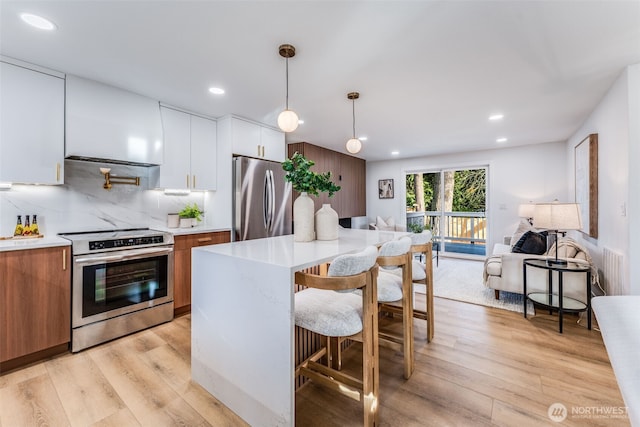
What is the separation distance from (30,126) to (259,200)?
7.11 feet

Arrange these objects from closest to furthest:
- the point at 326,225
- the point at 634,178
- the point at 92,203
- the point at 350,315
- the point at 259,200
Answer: the point at 350,315
the point at 326,225
the point at 634,178
the point at 92,203
the point at 259,200

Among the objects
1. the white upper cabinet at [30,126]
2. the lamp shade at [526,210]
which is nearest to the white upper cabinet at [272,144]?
the white upper cabinet at [30,126]

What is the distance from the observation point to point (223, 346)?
1.66 m

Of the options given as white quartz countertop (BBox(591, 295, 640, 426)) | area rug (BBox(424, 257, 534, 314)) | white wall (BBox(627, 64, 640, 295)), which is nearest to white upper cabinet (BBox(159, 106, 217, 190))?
area rug (BBox(424, 257, 534, 314))

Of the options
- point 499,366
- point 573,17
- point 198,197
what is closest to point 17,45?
point 198,197

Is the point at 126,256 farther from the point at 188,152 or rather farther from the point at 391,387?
the point at 391,387

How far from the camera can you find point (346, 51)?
203cm

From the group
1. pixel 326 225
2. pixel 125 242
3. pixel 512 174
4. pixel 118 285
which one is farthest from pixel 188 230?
pixel 512 174

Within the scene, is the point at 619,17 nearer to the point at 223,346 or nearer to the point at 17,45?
the point at 223,346

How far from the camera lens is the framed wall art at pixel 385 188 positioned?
269 inches

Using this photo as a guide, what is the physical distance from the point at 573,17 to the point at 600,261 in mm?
2702

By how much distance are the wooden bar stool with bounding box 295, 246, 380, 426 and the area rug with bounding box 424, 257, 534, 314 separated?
8.06 ft

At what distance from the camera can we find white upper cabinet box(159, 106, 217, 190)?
313 cm

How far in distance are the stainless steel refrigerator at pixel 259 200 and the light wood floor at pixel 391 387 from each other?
1.49 metres
